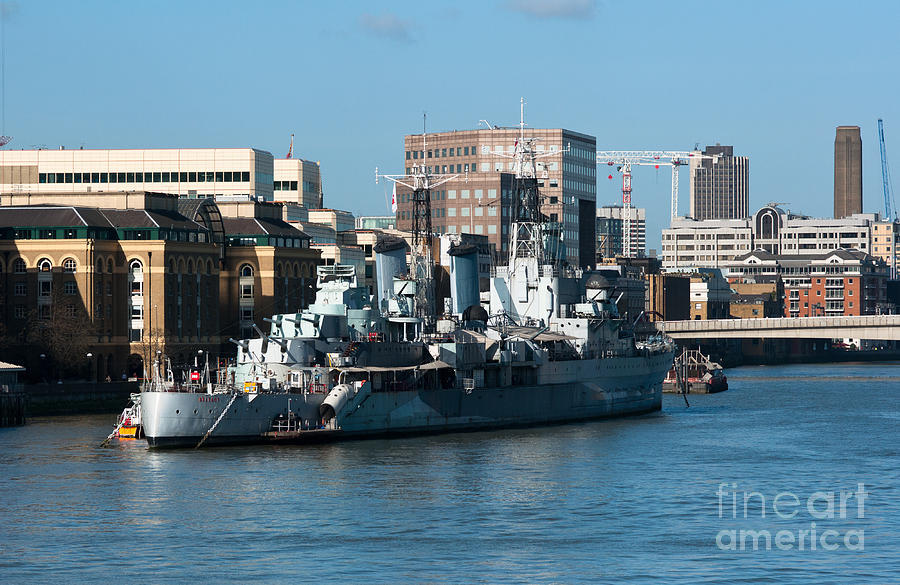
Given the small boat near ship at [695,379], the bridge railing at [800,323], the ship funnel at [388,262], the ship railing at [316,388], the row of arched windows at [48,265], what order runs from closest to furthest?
the ship railing at [316,388], the ship funnel at [388,262], the row of arched windows at [48,265], the small boat near ship at [695,379], the bridge railing at [800,323]

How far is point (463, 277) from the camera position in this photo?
105 meters

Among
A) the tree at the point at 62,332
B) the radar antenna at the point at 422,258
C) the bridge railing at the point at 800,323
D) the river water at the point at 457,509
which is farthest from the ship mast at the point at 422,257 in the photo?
the bridge railing at the point at 800,323

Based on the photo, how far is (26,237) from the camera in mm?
116312

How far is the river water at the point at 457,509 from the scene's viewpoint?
47219 mm

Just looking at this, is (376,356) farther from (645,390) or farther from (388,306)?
(645,390)

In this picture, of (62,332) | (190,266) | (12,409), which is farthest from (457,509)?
(190,266)

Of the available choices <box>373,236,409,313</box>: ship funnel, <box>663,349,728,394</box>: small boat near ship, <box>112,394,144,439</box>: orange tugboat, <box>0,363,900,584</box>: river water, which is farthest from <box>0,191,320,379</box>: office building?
<box>663,349,728,394</box>: small boat near ship

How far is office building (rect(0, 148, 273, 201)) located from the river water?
242 feet

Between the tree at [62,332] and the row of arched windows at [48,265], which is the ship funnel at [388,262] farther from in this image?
the row of arched windows at [48,265]

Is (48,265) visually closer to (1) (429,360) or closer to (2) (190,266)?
(2) (190,266)

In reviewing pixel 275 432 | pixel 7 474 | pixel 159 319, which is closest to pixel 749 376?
pixel 159 319

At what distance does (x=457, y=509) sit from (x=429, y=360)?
28.9 metres

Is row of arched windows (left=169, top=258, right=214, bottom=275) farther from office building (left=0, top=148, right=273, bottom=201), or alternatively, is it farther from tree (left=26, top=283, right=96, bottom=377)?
office building (left=0, top=148, right=273, bottom=201)

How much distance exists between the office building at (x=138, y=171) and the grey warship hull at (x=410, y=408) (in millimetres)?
64429
